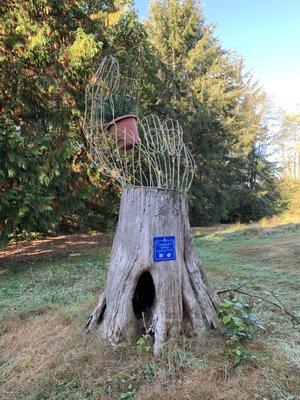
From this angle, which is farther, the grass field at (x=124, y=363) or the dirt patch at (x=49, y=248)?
the dirt patch at (x=49, y=248)

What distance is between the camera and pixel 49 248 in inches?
318

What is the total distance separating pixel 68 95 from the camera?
671 centimetres

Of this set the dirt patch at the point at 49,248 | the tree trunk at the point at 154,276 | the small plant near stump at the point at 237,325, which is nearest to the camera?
the small plant near stump at the point at 237,325

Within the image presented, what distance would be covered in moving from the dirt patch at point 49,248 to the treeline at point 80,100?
0.40 meters

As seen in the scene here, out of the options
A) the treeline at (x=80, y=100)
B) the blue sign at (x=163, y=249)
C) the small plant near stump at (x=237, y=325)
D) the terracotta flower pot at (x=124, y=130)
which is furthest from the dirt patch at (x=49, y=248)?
the small plant near stump at (x=237, y=325)

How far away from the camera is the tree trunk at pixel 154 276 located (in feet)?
7.93

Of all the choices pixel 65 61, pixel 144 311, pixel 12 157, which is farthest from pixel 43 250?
pixel 144 311

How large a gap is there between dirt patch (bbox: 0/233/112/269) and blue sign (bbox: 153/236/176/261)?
4.46 metres

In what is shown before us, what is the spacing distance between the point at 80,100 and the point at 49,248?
3.32m

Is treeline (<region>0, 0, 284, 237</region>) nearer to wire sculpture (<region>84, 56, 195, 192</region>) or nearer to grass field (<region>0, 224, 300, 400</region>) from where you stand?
wire sculpture (<region>84, 56, 195, 192</region>)

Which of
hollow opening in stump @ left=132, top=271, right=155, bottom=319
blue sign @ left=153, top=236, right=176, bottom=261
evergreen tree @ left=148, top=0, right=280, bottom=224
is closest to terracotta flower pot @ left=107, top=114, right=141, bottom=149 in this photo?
blue sign @ left=153, top=236, right=176, bottom=261

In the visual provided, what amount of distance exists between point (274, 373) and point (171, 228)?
1069mm

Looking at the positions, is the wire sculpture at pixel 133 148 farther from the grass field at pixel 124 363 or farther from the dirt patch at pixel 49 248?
the dirt patch at pixel 49 248

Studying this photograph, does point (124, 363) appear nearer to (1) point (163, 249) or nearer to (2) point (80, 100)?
(1) point (163, 249)
